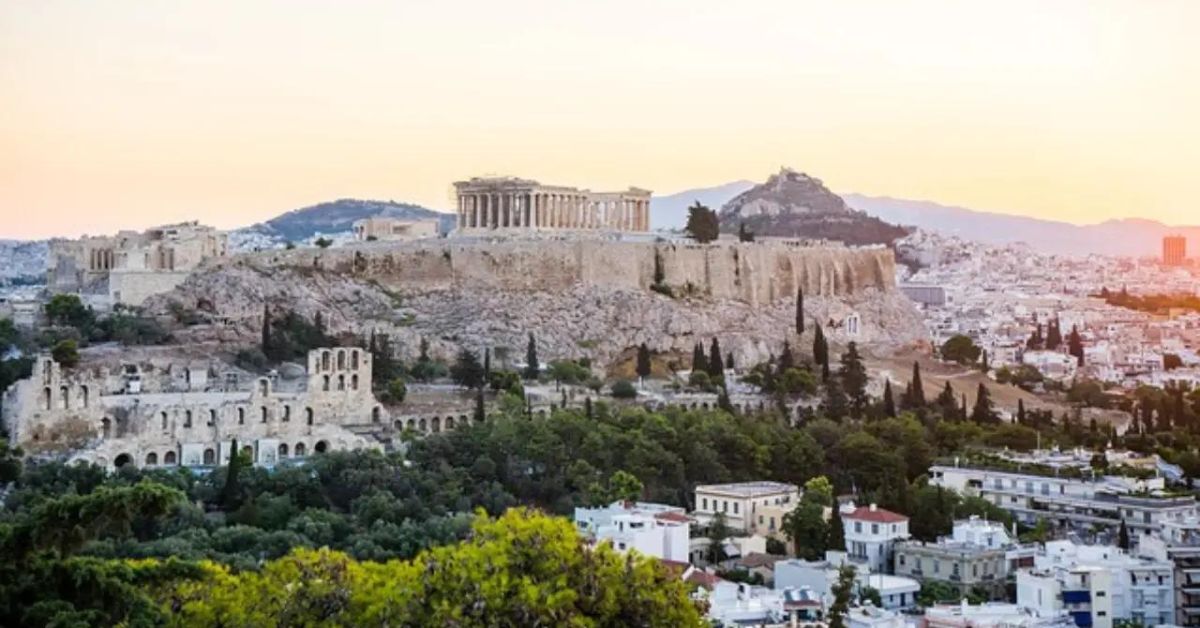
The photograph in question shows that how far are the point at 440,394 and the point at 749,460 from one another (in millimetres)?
8288

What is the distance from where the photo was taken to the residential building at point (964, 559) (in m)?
28.4

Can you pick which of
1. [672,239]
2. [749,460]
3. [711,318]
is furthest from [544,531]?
[672,239]

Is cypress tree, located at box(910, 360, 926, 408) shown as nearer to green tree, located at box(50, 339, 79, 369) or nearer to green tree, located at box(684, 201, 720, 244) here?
green tree, located at box(684, 201, 720, 244)

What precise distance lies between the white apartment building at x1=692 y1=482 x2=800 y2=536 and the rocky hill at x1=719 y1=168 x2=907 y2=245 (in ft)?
210

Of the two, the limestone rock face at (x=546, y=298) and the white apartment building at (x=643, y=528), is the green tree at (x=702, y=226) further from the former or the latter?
the white apartment building at (x=643, y=528)

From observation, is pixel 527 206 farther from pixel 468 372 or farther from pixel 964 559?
pixel 964 559

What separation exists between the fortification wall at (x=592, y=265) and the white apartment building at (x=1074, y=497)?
60.9 ft

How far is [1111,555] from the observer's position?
93.6 ft

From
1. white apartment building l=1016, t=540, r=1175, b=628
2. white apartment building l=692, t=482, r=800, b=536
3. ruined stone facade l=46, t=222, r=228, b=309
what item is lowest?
white apartment building l=1016, t=540, r=1175, b=628

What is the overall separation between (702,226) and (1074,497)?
2629 cm

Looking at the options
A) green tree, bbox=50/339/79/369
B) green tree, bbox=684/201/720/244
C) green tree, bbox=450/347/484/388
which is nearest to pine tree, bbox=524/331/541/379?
green tree, bbox=450/347/484/388

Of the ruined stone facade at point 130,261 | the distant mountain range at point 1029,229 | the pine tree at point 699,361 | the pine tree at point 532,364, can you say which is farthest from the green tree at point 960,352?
the distant mountain range at point 1029,229

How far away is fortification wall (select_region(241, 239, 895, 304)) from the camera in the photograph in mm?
50594

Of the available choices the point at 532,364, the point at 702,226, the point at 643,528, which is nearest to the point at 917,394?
the point at 532,364
